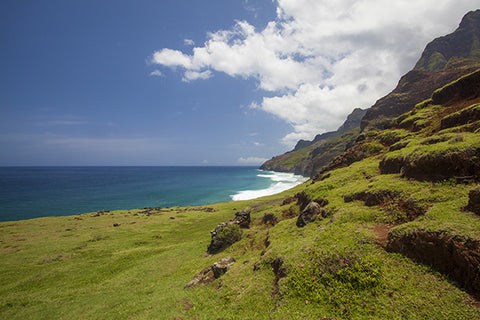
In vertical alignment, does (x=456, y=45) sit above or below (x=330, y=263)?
above

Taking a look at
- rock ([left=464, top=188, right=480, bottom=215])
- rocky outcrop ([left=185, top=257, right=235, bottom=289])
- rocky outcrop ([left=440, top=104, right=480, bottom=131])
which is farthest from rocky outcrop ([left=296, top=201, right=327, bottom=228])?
rocky outcrop ([left=440, top=104, right=480, bottom=131])

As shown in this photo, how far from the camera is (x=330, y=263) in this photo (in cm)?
1334

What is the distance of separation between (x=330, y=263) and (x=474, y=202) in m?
9.97

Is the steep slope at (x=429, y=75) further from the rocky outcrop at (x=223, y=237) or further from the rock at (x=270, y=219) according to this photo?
the rocky outcrop at (x=223, y=237)

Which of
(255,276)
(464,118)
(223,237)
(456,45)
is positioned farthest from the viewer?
(456,45)

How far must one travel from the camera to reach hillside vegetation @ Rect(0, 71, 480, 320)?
10410 millimetres

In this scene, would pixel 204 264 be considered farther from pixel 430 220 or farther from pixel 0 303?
pixel 430 220

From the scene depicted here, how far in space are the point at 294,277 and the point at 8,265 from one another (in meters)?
46.8

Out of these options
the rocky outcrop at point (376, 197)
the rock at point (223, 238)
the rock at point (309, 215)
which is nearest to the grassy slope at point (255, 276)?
the rocky outcrop at point (376, 197)

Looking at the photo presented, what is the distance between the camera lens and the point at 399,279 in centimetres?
1101

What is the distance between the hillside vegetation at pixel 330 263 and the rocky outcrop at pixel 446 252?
51 mm

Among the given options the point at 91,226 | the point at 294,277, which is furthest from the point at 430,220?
the point at 91,226

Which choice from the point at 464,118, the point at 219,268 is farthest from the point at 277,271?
the point at 464,118

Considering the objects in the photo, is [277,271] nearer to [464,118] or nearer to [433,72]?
[464,118]
